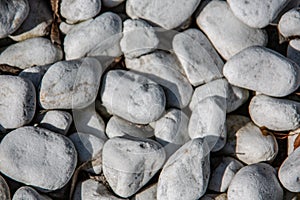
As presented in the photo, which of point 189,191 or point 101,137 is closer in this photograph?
point 189,191

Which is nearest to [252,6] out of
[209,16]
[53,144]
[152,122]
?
[209,16]

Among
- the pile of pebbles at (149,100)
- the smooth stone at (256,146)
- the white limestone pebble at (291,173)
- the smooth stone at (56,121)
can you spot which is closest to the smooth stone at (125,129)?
the pile of pebbles at (149,100)

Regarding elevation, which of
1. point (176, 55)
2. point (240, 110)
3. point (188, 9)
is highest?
point (188, 9)

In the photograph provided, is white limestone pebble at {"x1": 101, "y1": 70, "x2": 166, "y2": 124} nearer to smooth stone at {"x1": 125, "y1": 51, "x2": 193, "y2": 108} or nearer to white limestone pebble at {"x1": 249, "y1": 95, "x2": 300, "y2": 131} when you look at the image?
smooth stone at {"x1": 125, "y1": 51, "x2": 193, "y2": 108}

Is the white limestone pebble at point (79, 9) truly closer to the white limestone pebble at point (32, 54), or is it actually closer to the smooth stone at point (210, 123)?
the white limestone pebble at point (32, 54)

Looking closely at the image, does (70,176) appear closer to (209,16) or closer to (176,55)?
(176,55)

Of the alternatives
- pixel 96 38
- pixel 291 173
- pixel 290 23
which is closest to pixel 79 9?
pixel 96 38
